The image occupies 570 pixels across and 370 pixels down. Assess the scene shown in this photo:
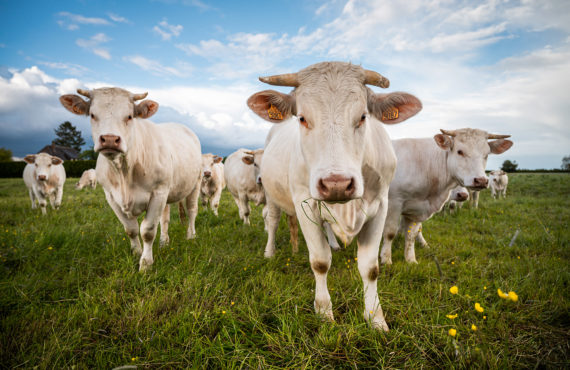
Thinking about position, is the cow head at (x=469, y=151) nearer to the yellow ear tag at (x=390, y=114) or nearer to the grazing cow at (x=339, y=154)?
the grazing cow at (x=339, y=154)

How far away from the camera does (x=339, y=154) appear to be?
1.88 meters

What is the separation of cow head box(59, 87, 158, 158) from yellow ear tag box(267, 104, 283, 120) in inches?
69.9

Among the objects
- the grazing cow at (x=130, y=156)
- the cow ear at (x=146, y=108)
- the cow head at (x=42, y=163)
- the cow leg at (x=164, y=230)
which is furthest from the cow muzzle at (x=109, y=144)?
the cow head at (x=42, y=163)

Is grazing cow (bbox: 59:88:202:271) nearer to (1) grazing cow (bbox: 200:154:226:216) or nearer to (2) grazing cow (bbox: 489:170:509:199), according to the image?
(1) grazing cow (bbox: 200:154:226:216)

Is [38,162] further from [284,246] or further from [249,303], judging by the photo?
[249,303]

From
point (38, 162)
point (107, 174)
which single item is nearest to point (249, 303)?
A: point (107, 174)

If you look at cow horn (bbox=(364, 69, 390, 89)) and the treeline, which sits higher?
cow horn (bbox=(364, 69, 390, 89))

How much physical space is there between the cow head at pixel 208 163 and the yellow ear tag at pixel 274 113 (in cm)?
702

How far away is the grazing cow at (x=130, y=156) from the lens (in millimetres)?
3254

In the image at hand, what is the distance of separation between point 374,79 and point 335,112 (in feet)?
1.80

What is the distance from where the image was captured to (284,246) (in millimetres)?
5031

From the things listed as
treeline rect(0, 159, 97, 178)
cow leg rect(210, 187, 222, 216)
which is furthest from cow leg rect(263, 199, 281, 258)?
treeline rect(0, 159, 97, 178)

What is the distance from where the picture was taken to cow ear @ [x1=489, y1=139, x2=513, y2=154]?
4.64 metres

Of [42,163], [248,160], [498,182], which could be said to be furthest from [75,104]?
[498,182]
